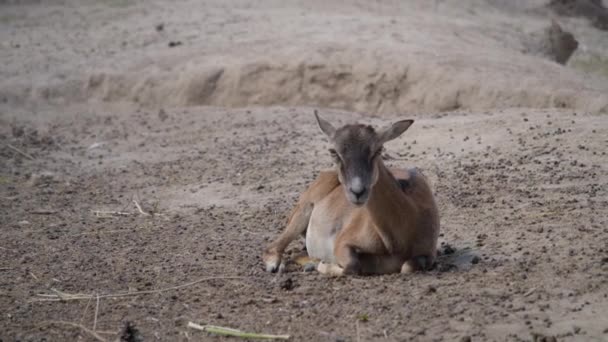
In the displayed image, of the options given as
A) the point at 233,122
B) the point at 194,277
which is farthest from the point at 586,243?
the point at 233,122

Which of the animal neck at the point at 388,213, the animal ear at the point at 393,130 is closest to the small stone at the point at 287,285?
the animal neck at the point at 388,213

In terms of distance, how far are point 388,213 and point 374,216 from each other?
0.10 meters

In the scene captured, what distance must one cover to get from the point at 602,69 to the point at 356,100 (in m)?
4.59

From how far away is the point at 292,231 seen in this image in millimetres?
8070

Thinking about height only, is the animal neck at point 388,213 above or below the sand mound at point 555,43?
above

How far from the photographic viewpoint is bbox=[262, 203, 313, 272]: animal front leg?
7.67m

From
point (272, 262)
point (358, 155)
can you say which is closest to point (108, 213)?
point (272, 262)

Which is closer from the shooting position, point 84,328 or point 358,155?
point 84,328

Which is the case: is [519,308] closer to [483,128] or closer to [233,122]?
[483,128]

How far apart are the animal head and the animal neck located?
0.47 feet

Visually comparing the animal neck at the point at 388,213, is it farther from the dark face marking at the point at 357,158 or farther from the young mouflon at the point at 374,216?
the dark face marking at the point at 357,158

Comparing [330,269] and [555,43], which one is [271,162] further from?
[555,43]

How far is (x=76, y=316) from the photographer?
6426mm

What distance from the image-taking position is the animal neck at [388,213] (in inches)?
274
